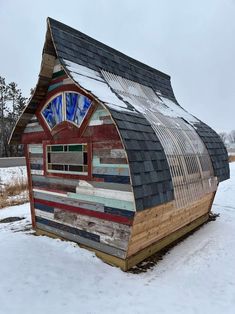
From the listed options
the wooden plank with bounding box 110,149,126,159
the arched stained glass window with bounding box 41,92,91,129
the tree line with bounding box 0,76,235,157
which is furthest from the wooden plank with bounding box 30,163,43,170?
the tree line with bounding box 0,76,235,157

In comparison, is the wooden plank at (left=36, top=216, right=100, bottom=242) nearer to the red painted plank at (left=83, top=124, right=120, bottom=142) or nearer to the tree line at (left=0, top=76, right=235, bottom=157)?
the red painted plank at (left=83, top=124, right=120, bottom=142)

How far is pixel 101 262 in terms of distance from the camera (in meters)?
5.42

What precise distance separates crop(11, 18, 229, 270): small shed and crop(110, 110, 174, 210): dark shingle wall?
2 centimetres

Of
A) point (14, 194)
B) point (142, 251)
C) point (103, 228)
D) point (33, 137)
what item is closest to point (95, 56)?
point (33, 137)

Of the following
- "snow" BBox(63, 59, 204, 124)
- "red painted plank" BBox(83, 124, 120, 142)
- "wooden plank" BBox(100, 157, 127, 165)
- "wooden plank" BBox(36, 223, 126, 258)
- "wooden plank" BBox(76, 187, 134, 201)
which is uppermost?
"snow" BBox(63, 59, 204, 124)

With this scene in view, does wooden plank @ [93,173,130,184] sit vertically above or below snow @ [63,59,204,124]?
below

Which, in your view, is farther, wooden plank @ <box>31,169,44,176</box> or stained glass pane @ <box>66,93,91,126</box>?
wooden plank @ <box>31,169,44,176</box>

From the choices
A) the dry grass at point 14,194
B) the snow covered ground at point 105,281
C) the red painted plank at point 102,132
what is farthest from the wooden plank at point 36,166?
the dry grass at point 14,194

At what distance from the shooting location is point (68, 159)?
6105mm

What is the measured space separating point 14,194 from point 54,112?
7769 millimetres

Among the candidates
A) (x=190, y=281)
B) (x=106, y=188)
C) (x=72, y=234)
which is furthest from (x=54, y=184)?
(x=190, y=281)

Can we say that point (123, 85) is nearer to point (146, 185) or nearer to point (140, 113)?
point (140, 113)

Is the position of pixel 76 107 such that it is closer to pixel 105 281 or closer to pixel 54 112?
pixel 54 112

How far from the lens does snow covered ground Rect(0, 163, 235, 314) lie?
4105mm
